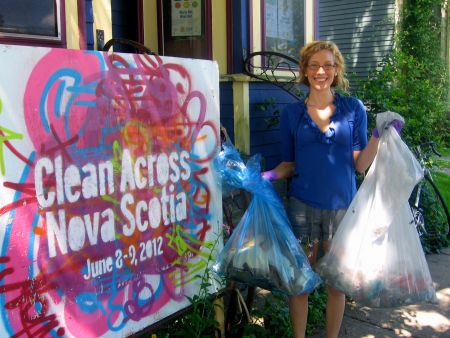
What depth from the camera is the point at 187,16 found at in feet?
14.1

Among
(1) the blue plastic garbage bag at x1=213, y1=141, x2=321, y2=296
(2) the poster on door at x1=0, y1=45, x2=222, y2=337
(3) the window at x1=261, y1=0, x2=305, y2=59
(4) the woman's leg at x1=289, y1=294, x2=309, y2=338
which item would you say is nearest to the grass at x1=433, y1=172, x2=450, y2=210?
(3) the window at x1=261, y1=0, x2=305, y2=59

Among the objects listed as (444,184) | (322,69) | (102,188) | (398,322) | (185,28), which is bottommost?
(398,322)

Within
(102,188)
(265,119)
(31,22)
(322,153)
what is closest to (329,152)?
(322,153)

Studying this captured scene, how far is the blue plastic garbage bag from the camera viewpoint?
2.39 meters

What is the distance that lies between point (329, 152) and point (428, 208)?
3030mm

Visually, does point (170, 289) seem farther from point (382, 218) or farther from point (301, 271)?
point (382, 218)

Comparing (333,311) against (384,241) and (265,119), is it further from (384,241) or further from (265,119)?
(265,119)

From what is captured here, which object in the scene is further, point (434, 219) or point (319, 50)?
point (434, 219)

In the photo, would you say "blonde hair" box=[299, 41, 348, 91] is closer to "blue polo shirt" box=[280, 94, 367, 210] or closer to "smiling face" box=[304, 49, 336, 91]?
"smiling face" box=[304, 49, 336, 91]

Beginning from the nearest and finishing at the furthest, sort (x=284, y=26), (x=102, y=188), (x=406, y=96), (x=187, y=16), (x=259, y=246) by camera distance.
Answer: (x=102, y=188) → (x=259, y=246) → (x=187, y=16) → (x=284, y=26) → (x=406, y=96)

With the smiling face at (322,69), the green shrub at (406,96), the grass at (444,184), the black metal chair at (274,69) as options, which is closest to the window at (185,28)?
the black metal chair at (274,69)

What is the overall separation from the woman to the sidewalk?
0.69 metres

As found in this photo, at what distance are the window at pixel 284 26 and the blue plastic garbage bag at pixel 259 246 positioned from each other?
2263 mm

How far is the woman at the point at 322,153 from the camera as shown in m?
2.67
